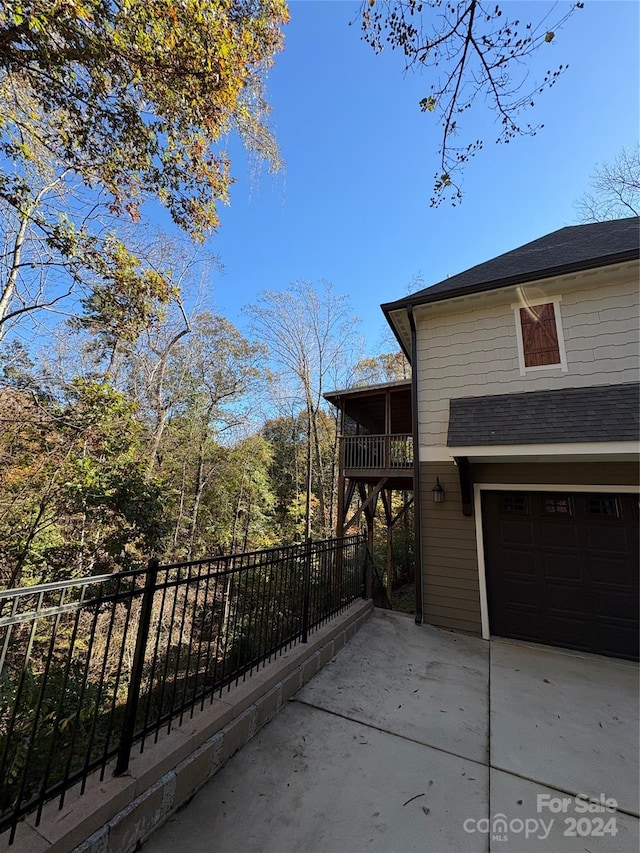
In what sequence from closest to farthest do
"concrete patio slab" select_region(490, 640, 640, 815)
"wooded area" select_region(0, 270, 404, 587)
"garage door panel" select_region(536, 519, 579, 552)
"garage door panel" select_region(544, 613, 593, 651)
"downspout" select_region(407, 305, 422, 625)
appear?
"concrete patio slab" select_region(490, 640, 640, 815) → "garage door panel" select_region(544, 613, 593, 651) → "garage door panel" select_region(536, 519, 579, 552) → "downspout" select_region(407, 305, 422, 625) → "wooded area" select_region(0, 270, 404, 587)

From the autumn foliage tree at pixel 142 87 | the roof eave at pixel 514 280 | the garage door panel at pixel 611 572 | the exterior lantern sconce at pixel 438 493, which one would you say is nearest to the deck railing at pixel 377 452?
the exterior lantern sconce at pixel 438 493

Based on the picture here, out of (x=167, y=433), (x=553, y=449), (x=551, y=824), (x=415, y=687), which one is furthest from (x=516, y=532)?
(x=167, y=433)

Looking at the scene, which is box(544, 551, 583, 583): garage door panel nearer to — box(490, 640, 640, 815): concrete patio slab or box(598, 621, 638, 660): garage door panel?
box(598, 621, 638, 660): garage door panel

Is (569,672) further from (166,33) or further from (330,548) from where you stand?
(166,33)

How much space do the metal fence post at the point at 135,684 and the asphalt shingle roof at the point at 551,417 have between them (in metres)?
4.02

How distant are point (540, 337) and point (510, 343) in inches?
16.3

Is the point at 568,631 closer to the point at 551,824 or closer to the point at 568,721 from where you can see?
the point at 568,721

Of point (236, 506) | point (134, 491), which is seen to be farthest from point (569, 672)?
point (236, 506)

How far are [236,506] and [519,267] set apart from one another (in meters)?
11.3

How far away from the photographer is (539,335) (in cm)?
527

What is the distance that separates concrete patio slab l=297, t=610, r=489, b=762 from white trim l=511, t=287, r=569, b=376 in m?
4.00

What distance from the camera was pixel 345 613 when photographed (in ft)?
14.8

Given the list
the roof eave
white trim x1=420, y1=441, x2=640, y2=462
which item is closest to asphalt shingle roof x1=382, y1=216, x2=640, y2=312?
the roof eave

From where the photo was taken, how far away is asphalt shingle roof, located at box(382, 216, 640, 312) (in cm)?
493
